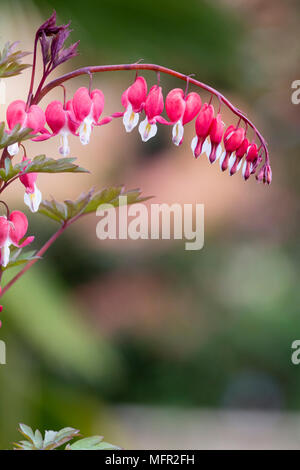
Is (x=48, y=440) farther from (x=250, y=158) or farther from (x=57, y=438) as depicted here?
(x=250, y=158)

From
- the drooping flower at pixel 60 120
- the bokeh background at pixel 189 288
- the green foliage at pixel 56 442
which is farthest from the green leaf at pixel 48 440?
the bokeh background at pixel 189 288

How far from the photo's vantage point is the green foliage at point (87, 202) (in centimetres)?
56

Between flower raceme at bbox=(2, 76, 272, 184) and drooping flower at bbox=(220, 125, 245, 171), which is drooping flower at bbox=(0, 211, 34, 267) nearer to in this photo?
flower raceme at bbox=(2, 76, 272, 184)

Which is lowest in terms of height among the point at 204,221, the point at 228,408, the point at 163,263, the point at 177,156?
the point at 228,408

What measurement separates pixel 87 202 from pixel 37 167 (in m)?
0.12

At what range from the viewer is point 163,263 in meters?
2.78

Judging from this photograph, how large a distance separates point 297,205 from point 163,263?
80cm

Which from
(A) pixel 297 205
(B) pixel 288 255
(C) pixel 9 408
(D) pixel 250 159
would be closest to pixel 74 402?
(C) pixel 9 408

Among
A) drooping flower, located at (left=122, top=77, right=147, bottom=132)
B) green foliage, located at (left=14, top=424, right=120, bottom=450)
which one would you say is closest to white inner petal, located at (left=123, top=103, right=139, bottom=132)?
drooping flower, located at (left=122, top=77, right=147, bottom=132)

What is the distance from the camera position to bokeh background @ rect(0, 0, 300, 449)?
2.14 m

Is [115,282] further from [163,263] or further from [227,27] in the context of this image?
[227,27]

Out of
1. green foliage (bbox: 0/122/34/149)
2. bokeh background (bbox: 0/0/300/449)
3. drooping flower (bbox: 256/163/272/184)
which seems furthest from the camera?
bokeh background (bbox: 0/0/300/449)

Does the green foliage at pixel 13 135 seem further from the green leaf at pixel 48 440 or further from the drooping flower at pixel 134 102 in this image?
the green leaf at pixel 48 440

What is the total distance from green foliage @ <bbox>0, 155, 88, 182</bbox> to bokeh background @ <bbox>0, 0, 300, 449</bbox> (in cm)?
136
